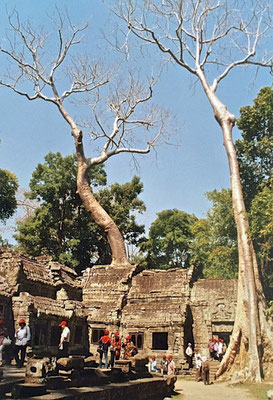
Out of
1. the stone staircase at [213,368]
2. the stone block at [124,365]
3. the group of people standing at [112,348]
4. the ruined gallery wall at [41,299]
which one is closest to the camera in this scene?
the stone block at [124,365]

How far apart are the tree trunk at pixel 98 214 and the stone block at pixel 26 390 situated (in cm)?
1670

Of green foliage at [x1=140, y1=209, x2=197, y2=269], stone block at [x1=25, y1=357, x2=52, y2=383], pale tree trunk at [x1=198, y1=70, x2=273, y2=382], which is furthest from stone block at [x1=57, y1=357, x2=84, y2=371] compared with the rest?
green foliage at [x1=140, y1=209, x2=197, y2=269]

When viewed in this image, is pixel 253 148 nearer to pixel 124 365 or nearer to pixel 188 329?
pixel 188 329

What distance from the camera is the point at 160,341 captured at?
19.1m

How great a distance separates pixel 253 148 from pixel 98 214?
11.3m

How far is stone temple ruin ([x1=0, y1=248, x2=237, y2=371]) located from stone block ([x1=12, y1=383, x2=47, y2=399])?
890 cm

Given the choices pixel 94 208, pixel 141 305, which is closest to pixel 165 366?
pixel 141 305

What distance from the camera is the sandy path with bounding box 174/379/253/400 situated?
11.6m

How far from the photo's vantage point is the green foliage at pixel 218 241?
94.6ft

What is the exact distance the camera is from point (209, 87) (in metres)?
21.3

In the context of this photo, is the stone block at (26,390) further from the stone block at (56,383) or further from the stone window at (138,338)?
the stone window at (138,338)

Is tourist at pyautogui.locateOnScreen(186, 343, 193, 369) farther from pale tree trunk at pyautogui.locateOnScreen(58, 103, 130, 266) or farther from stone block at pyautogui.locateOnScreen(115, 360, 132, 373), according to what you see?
pale tree trunk at pyautogui.locateOnScreen(58, 103, 130, 266)

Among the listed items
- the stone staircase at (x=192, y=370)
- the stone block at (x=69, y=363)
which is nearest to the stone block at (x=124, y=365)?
the stone block at (x=69, y=363)

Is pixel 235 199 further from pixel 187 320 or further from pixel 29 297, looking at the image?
pixel 29 297
